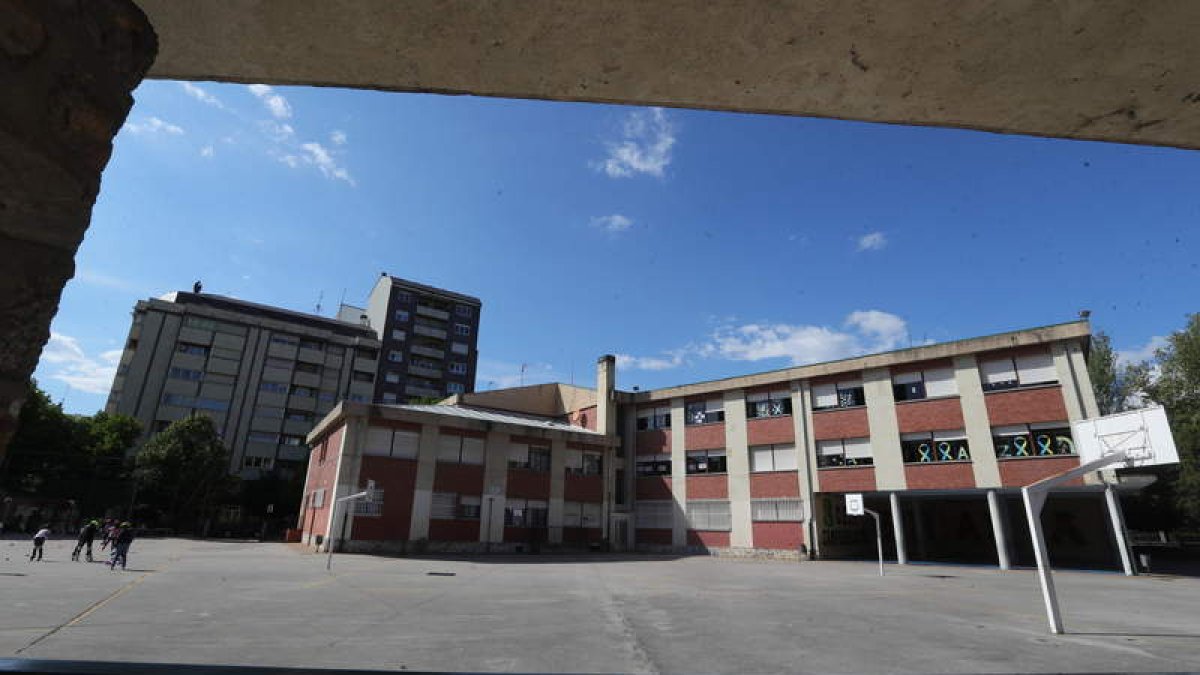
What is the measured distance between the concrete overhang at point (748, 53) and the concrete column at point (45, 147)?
0.81 meters

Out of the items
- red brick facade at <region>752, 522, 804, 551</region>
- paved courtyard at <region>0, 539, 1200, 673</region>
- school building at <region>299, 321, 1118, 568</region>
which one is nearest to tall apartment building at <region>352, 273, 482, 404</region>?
Answer: school building at <region>299, 321, 1118, 568</region>

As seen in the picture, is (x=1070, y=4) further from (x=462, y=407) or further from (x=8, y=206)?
(x=462, y=407)

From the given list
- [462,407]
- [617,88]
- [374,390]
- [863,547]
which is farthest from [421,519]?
[374,390]

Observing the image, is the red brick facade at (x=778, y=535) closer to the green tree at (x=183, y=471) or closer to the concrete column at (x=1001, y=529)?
the concrete column at (x=1001, y=529)

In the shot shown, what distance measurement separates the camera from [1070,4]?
8.18 feet

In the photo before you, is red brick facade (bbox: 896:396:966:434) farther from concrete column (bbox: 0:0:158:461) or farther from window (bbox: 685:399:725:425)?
concrete column (bbox: 0:0:158:461)

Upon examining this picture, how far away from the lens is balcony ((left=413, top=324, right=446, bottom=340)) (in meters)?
72.5

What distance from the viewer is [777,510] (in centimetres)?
3066

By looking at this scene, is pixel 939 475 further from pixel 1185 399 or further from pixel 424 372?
pixel 424 372

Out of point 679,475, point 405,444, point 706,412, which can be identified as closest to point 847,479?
point 706,412

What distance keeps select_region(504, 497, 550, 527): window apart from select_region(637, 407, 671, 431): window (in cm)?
858

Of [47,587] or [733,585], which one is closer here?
[47,587]

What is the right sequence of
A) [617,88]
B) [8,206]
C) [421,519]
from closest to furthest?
[8,206]
[617,88]
[421,519]

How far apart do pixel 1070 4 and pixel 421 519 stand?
29.8m
